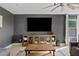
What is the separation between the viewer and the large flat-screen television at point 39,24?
30.5 feet

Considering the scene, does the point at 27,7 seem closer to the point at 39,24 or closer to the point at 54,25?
the point at 39,24

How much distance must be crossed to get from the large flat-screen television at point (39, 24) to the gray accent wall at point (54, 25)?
0.29 m

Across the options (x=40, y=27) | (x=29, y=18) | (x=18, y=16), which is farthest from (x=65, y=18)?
(x=18, y=16)

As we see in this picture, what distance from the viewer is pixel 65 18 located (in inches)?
364

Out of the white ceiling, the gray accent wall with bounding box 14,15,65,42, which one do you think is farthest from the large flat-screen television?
the white ceiling

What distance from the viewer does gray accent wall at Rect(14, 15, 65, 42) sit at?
30.9 ft

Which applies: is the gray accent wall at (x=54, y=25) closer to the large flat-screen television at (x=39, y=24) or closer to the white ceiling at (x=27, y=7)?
the large flat-screen television at (x=39, y=24)

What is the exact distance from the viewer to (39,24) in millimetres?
9289

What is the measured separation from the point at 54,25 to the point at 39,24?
0.99m

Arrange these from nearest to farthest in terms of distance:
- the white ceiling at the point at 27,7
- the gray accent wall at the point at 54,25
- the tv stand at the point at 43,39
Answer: the white ceiling at the point at 27,7
the tv stand at the point at 43,39
the gray accent wall at the point at 54,25

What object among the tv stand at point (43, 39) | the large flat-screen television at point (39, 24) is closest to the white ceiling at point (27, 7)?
the large flat-screen television at point (39, 24)

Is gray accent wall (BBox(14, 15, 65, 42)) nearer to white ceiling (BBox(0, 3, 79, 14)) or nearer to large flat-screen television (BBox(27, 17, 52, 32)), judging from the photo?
large flat-screen television (BBox(27, 17, 52, 32))

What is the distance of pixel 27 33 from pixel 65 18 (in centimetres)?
265

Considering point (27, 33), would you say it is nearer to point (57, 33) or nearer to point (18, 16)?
point (18, 16)
